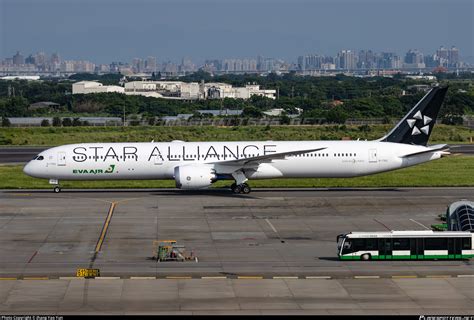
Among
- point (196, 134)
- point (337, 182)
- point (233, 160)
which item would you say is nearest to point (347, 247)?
point (233, 160)

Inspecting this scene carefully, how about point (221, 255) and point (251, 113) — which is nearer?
point (221, 255)

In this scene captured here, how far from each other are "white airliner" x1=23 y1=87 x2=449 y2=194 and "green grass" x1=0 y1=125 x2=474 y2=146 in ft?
134

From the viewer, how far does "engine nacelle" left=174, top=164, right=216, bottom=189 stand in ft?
201

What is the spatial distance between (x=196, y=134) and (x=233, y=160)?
5249 cm

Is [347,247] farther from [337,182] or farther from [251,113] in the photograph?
[251,113]

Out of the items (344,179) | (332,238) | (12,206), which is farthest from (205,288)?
(344,179)

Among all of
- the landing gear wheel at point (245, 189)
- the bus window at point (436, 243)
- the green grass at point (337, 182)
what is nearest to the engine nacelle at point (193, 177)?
the landing gear wheel at point (245, 189)

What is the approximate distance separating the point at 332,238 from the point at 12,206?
76.9ft

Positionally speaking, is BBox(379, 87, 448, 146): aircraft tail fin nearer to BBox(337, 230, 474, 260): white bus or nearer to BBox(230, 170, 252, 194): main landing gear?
BBox(230, 170, 252, 194): main landing gear

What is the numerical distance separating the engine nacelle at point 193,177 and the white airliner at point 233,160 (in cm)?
76

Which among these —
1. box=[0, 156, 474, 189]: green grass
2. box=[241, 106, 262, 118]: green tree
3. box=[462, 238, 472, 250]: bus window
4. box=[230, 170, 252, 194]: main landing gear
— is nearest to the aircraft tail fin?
box=[0, 156, 474, 189]: green grass

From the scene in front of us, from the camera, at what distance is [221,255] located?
41.5 m

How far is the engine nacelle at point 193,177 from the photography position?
201ft

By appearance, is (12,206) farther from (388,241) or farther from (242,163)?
(388,241)
